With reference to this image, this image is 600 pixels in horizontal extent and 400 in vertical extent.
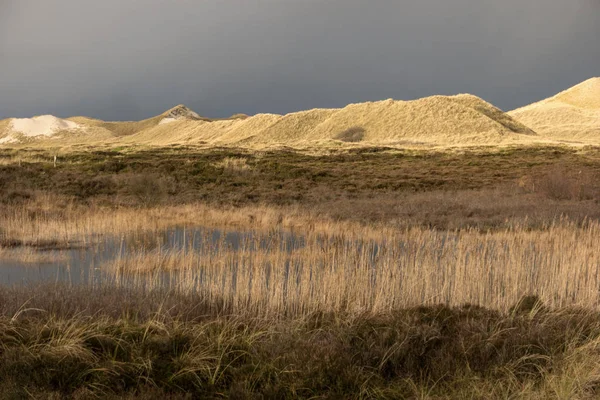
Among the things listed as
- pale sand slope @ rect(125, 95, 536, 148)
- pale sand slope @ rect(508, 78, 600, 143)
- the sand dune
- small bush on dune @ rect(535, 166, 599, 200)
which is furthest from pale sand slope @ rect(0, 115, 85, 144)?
small bush on dune @ rect(535, 166, 599, 200)

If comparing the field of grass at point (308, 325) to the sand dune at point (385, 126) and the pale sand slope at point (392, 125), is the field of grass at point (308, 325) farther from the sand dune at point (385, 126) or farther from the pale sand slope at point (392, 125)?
the pale sand slope at point (392, 125)

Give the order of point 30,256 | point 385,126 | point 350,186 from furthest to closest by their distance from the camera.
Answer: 1. point 385,126
2. point 350,186
3. point 30,256

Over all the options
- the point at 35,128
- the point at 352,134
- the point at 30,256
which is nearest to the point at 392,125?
the point at 352,134

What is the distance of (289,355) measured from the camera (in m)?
4.99

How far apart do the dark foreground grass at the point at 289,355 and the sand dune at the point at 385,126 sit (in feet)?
186

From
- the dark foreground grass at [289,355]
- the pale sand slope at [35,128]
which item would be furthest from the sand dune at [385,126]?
the dark foreground grass at [289,355]

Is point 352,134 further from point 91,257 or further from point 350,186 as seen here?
point 91,257

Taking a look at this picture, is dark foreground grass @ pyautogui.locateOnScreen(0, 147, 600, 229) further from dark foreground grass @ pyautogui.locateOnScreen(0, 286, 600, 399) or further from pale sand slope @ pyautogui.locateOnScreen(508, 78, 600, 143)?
pale sand slope @ pyautogui.locateOnScreen(508, 78, 600, 143)

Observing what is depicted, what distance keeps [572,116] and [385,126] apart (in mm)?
55150

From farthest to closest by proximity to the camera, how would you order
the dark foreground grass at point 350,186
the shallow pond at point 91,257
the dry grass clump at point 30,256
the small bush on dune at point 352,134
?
the small bush on dune at point 352,134 → the dark foreground grass at point 350,186 → the dry grass clump at point 30,256 → the shallow pond at point 91,257

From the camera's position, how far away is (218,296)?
24.1ft

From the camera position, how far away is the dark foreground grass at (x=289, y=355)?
15.2 feet

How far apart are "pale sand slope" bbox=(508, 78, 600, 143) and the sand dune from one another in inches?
347

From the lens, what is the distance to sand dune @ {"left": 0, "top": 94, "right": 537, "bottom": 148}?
2847 inches
